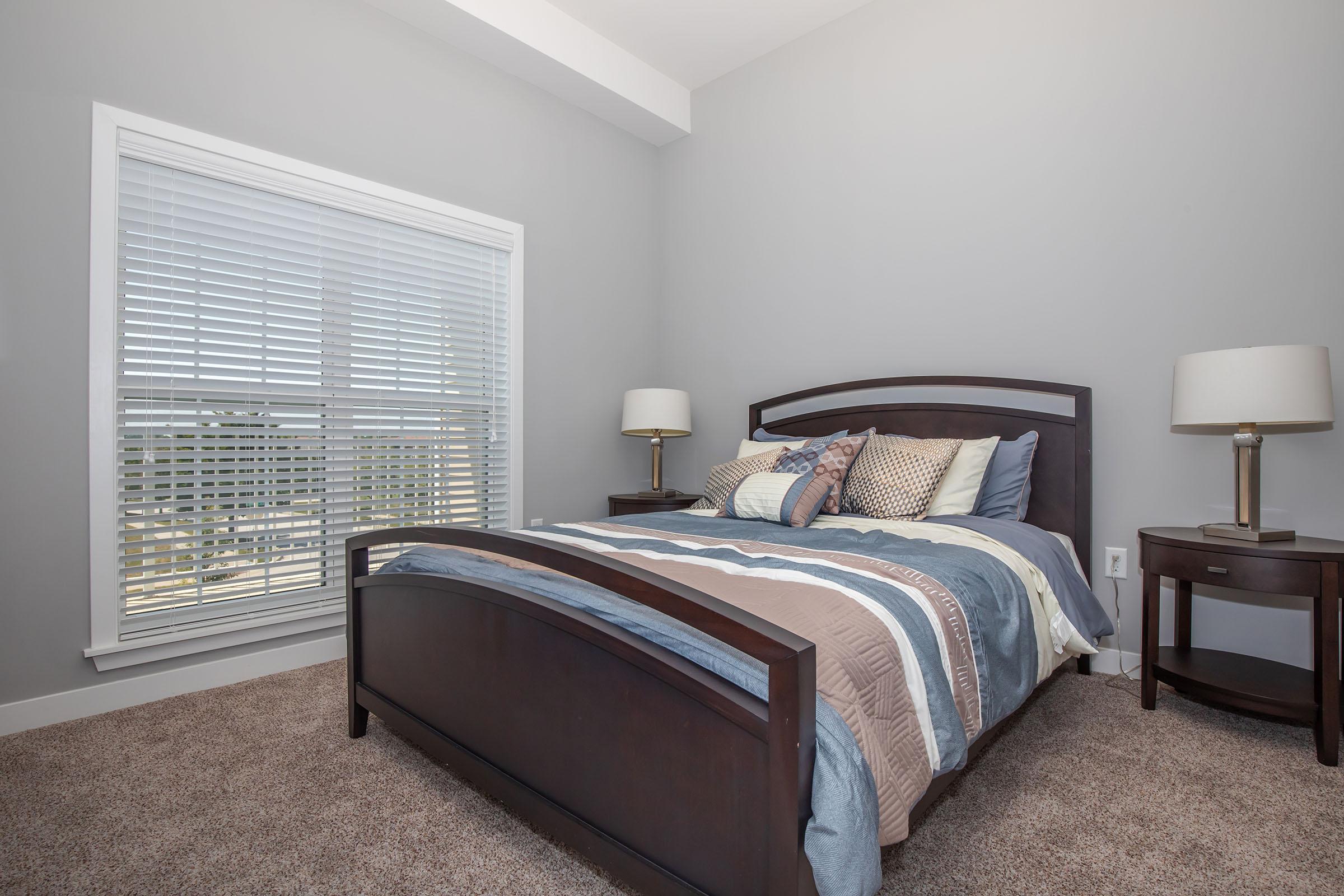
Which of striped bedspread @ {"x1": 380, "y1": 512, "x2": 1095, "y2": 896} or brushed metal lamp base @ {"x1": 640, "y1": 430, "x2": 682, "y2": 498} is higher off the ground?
brushed metal lamp base @ {"x1": 640, "y1": 430, "x2": 682, "y2": 498}

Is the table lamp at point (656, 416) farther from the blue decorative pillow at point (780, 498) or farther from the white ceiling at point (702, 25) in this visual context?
the white ceiling at point (702, 25)

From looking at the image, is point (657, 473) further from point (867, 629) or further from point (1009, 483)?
point (867, 629)

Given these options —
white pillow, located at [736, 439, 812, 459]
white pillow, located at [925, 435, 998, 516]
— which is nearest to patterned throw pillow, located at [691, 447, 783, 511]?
white pillow, located at [736, 439, 812, 459]

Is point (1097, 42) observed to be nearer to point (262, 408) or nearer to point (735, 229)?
point (735, 229)

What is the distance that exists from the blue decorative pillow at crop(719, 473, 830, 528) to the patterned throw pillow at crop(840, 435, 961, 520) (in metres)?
0.17

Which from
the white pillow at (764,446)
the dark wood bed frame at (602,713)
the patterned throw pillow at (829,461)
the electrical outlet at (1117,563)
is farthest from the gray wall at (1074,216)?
the dark wood bed frame at (602,713)

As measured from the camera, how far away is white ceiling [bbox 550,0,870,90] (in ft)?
10.3

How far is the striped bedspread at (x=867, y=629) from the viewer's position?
94 centimetres

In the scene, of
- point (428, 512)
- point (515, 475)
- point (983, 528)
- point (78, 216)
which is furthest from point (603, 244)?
point (983, 528)

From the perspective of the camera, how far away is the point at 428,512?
305 centimetres

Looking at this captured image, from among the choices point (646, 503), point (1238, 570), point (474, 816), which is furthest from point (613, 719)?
point (646, 503)

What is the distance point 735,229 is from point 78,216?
2.82m

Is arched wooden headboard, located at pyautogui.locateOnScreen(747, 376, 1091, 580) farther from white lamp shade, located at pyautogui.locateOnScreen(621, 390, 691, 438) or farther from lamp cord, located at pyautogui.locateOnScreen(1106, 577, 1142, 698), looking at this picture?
white lamp shade, located at pyautogui.locateOnScreen(621, 390, 691, 438)

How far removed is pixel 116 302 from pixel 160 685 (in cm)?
133
